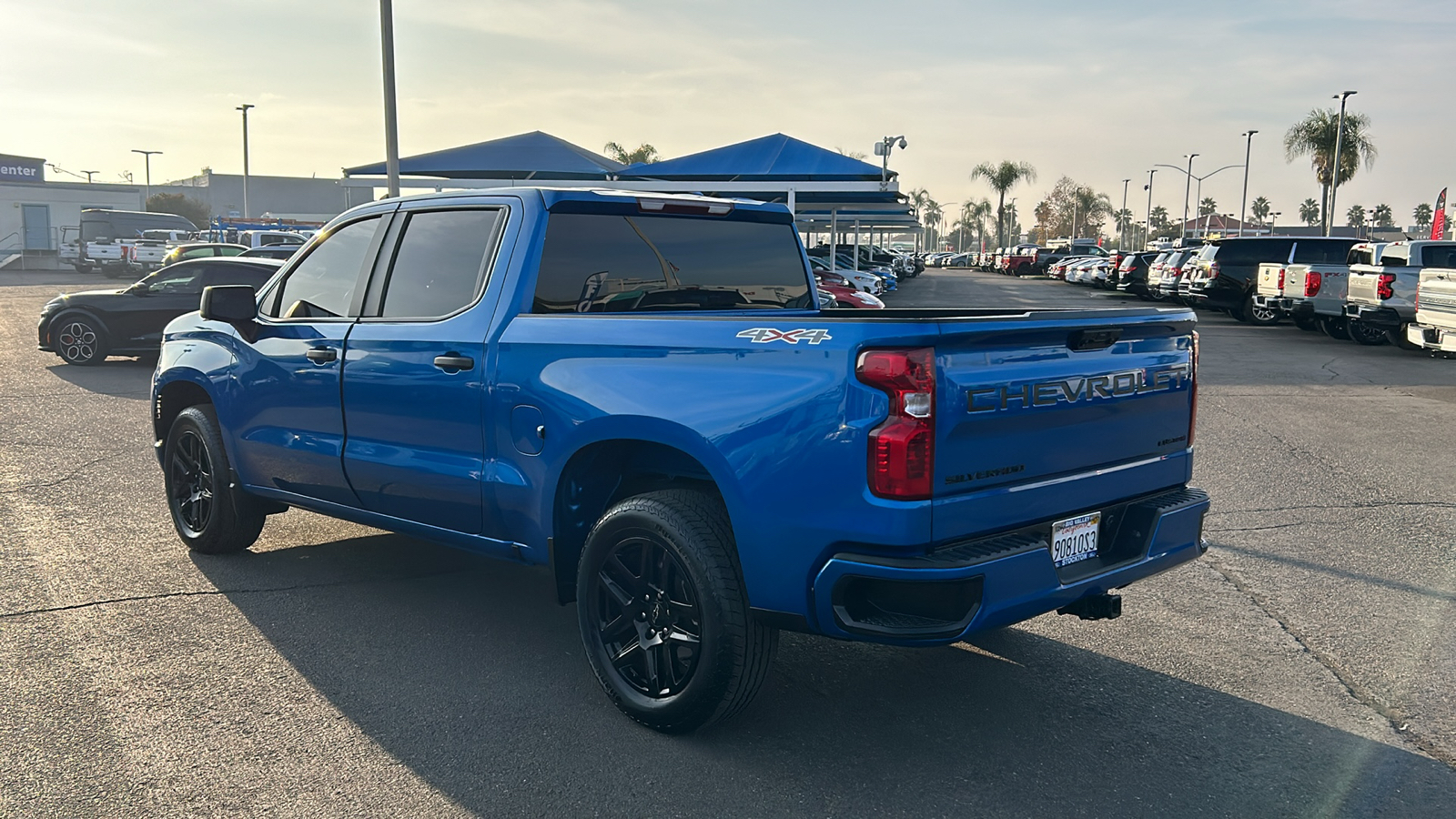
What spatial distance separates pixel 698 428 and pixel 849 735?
122 cm

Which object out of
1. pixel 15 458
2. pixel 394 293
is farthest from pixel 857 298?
pixel 394 293

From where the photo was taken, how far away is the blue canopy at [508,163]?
22.7 metres

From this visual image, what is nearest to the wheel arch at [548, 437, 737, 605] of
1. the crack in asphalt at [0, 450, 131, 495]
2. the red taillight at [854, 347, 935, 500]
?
the red taillight at [854, 347, 935, 500]

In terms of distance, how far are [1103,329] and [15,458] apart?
27.9 ft

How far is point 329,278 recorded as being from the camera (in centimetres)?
544

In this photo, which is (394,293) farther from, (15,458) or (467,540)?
(15,458)

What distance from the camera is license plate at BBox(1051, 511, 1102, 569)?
3.71 metres

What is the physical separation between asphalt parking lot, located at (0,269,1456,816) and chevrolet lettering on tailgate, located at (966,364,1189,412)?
3.90ft

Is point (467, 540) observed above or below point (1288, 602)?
above

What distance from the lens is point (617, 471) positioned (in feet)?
14.1

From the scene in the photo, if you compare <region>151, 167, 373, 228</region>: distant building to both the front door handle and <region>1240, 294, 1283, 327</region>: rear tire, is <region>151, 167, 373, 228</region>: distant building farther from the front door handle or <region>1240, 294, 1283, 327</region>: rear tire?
the front door handle

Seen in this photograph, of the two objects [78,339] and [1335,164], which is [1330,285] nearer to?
[78,339]

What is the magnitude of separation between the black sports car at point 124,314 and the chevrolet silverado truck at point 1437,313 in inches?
602

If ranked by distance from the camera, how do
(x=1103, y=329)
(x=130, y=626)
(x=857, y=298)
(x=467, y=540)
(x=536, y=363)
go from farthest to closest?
(x=857, y=298) < (x=130, y=626) < (x=467, y=540) < (x=536, y=363) < (x=1103, y=329)
